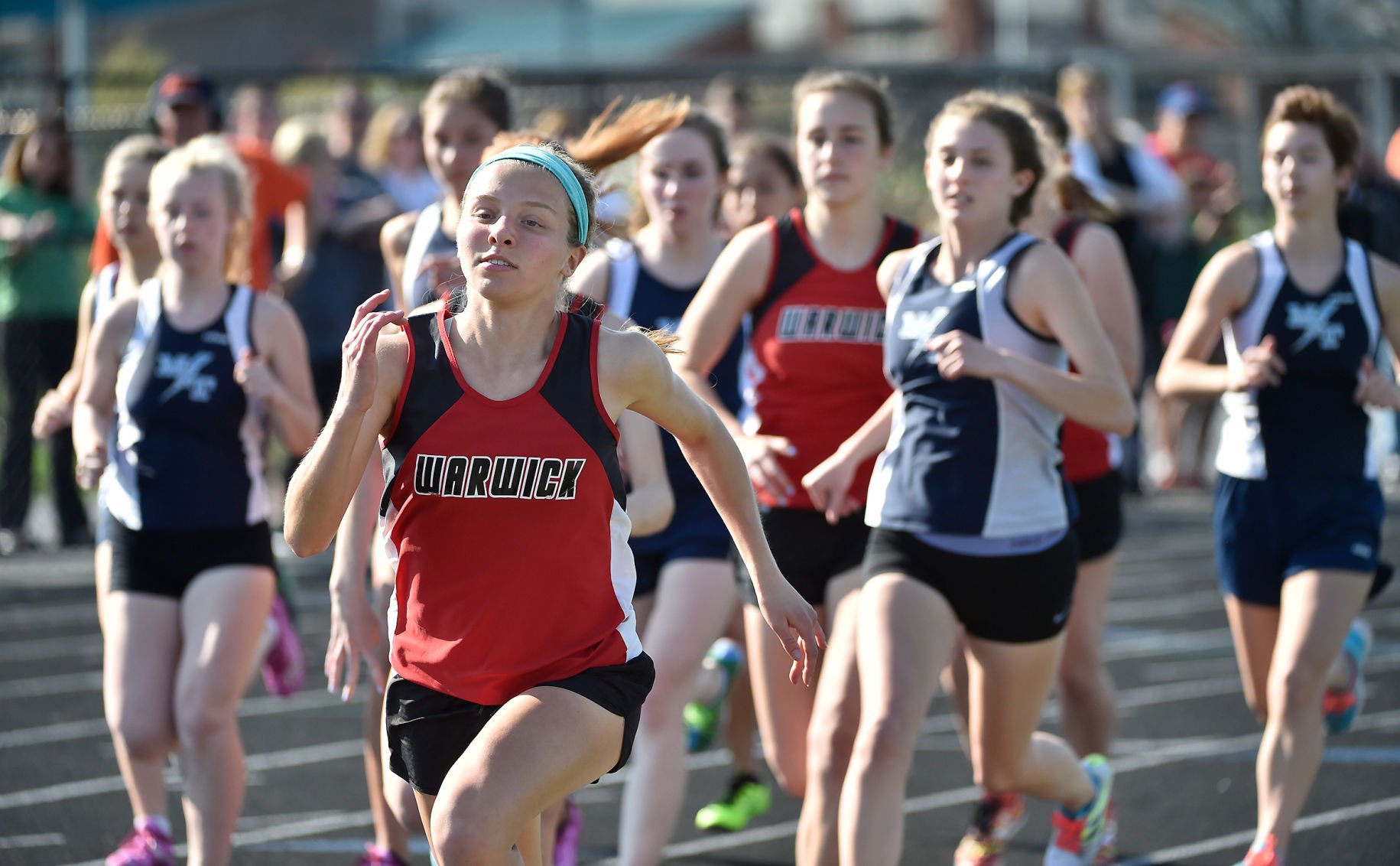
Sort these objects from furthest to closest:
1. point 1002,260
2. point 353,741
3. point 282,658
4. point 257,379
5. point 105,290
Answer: point 353,741
point 105,290
point 282,658
point 257,379
point 1002,260

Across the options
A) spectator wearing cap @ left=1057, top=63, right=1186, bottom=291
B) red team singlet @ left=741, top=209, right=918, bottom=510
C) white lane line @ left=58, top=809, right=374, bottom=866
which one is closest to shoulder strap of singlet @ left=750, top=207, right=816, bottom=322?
red team singlet @ left=741, top=209, right=918, bottom=510

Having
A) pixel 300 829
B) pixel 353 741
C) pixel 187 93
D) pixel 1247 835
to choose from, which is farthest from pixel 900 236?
pixel 187 93

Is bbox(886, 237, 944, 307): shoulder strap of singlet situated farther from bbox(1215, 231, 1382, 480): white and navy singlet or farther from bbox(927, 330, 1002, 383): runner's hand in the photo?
bbox(1215, 231, 1382, 480): white and navy singlet

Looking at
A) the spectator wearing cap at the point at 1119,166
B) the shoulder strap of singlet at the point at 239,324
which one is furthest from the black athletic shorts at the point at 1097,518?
the spectator wearing cap at the point at 1119,166

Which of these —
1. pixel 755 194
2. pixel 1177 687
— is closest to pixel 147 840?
pixel 755 194

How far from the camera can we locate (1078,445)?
602 centimetres

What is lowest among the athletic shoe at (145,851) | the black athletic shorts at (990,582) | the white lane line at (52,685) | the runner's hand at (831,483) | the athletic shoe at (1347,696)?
the white lane line at (52,685)

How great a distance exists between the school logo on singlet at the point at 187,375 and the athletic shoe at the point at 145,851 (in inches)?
47.8

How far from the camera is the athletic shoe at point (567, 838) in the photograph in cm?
534

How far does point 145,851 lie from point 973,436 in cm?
251

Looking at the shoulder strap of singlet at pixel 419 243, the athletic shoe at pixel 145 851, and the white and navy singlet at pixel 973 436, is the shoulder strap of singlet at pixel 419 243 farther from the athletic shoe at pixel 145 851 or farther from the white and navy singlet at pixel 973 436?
the athletic shoe at pixel 145 851

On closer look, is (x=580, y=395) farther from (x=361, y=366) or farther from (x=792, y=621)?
(x=792, y=621)

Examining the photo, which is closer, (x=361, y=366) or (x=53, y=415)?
(x=361, y=366)

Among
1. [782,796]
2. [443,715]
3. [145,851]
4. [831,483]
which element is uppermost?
[831,483]
